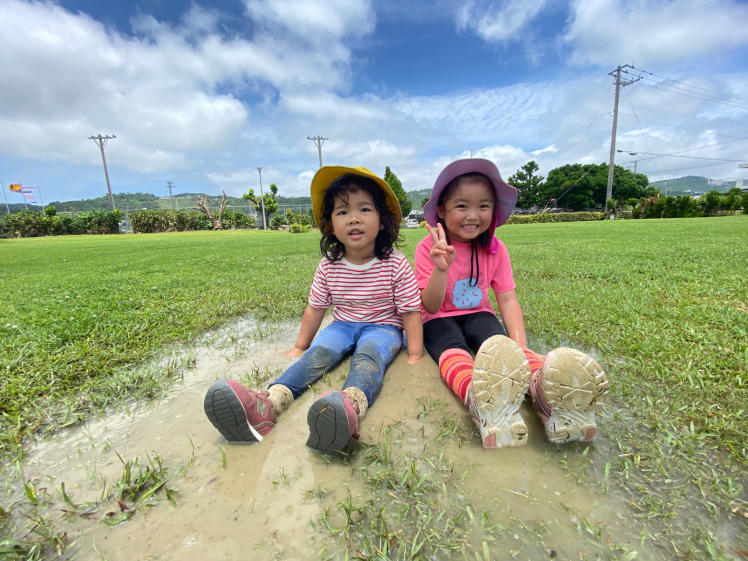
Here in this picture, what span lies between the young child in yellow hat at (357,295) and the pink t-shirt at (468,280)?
0.77 feet

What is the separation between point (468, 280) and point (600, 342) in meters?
→ 1.06

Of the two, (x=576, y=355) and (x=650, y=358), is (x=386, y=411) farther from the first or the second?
(x=650, y=358)

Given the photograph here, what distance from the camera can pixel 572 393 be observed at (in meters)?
1.38

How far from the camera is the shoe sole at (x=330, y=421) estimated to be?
1363 millimetres

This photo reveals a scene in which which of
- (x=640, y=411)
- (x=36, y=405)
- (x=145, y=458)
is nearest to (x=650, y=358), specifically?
(x=640, y=411)

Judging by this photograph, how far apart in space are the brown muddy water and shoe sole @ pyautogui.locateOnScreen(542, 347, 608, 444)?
0.09 meters

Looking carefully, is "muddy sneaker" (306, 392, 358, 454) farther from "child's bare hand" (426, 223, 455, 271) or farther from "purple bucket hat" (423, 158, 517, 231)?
"purple bucket hat" (423, 158, 517, 231)

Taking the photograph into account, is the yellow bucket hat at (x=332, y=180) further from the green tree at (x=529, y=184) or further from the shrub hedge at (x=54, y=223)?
the green tree at (x=529, y=184)

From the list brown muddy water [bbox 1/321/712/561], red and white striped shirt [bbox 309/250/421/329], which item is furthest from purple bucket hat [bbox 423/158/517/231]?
brown muddy water [bbox 1/321/712/561]

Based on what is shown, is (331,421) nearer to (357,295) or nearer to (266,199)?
(357,295)

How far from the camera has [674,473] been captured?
1297 mm

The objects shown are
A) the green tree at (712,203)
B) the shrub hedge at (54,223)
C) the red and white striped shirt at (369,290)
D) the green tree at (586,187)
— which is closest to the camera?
the red and white striped shirt at (369,290)

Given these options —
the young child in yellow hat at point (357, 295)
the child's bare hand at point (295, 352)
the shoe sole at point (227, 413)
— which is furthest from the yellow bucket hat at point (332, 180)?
the shoe sole at point (227, 413)

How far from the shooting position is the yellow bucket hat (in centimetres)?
228
